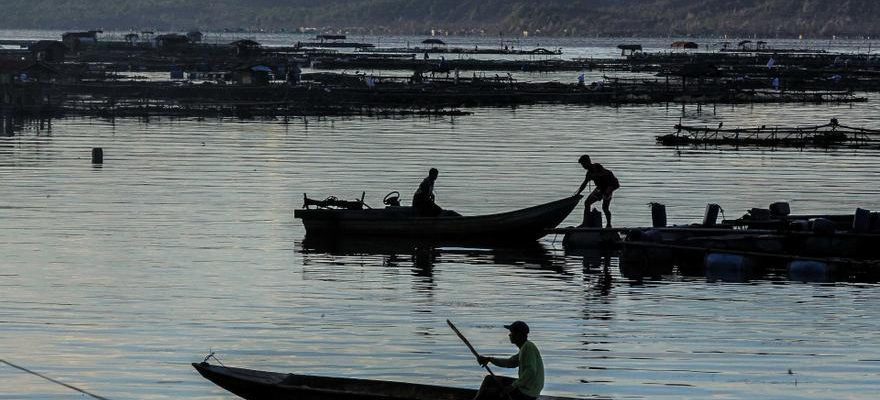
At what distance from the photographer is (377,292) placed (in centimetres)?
3306

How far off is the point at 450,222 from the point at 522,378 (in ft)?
65.0

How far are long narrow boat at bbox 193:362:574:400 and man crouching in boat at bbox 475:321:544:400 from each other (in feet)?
1.41

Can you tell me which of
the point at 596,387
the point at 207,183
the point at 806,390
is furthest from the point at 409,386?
the point at 207,183

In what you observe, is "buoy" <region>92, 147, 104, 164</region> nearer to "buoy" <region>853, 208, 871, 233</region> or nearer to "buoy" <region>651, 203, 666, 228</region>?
"buoy" <region>651, 203, 666, 228</region>

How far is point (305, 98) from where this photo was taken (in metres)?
103

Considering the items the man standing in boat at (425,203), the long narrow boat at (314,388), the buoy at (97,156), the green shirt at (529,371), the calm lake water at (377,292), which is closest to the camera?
the green shirt at (529,371)

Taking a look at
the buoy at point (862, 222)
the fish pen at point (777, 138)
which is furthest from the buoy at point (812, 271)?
the fish pen at point (777, 138)

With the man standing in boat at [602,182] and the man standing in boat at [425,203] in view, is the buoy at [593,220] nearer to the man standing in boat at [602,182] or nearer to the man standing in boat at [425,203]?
the man standing in boat at [602,182]

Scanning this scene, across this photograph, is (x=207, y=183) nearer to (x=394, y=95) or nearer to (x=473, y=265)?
(x=473, y=265)

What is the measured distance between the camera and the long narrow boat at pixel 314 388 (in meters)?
20.9

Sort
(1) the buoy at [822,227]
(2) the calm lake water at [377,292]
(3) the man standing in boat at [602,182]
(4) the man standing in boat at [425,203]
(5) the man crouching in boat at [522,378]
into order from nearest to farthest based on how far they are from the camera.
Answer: (5) the man crouching in boat at [522,378], (2) the calm lake water at [377,292], (1) the buoy at [822,227], (3) the man standing in boat at [602,182], (4) the man standing in boat at [425,203]

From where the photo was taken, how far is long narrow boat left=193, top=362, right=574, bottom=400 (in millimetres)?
20938

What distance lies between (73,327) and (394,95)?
3049 inches

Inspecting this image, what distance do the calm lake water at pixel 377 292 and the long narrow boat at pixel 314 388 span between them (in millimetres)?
1977
